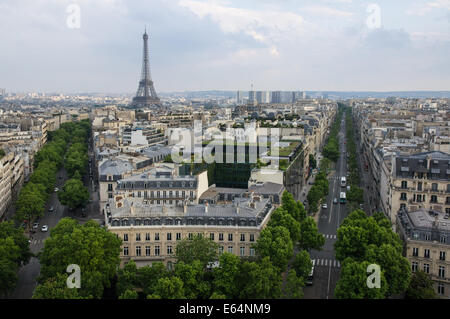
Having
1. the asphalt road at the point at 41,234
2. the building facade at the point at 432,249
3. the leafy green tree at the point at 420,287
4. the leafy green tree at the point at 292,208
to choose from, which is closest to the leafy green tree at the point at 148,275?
the asphalt road at the point at 41,234

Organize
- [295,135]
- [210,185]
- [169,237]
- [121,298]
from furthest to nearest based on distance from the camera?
1. [295,135]
2. [210,185]
3. [169,237]
4. [121,298]

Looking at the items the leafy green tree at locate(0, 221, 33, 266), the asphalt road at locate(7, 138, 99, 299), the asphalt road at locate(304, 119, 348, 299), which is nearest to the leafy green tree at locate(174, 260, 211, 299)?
the asphalt road at locate(304, 119, 348, 299)

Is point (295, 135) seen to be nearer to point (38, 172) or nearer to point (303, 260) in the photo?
point (38, 172)

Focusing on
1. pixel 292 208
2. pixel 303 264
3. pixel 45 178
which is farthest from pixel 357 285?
pixel 45 178

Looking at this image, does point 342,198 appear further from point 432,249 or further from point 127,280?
point 127,280

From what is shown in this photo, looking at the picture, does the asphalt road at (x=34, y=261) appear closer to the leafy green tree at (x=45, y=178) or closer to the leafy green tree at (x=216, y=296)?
the leafy green tree at (x=45, y=178)

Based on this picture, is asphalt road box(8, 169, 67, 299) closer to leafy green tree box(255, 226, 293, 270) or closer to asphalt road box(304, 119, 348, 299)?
leafy green tree box(255, 226, 293, 270)
